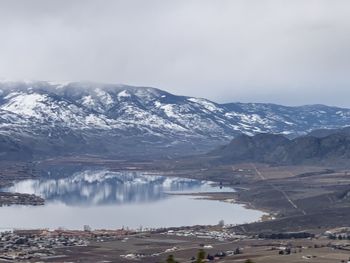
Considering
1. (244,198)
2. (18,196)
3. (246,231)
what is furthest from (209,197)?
(246,231)

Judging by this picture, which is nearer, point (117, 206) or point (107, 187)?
point (117, 206)

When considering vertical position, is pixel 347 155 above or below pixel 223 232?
above

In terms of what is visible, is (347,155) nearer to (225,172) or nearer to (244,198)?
(225,172)

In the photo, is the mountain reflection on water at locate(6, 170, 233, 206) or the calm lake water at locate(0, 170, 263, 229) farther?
the mountain reflection on water at locate(6, 170, 233, 206)

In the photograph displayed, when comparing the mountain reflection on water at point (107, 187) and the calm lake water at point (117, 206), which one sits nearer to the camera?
the calm lake water at point (117, 206)

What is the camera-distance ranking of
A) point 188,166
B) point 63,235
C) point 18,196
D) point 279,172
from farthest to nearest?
point 188,166
point 279,172
point 18,196
point 63,235

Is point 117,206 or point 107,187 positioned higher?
point 107,187
